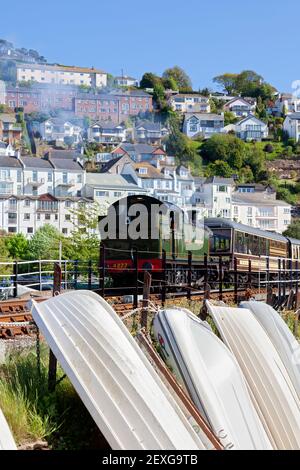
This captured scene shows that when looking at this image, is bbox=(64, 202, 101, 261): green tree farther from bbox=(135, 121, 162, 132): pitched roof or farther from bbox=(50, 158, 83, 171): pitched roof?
bbox=(135, 121, 162, 132): pitched roof

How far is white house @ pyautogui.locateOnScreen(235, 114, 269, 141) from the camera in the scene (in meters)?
165

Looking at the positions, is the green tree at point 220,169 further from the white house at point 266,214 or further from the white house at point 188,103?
the white house at point 188,103

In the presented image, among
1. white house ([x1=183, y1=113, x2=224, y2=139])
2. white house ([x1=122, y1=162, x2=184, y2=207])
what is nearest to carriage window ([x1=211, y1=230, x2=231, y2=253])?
white house ([x1=122, y1=162, x2=184, y2=207])

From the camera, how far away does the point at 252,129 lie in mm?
165750

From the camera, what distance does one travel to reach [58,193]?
93.6 meters

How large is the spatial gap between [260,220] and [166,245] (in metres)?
85.5

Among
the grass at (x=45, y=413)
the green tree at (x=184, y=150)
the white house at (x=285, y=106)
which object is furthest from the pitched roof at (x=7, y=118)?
the grass at (x=45, y=413)

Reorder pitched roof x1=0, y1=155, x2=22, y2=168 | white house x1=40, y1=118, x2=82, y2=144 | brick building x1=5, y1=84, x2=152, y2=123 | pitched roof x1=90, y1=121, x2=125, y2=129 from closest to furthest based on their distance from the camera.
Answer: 1. pitched roof x1=0, y1=155, x2=22, y2=168
2. white house x1=40, y1=118, x2=82, y2=144
3. pitched roof x1=90, y1=121, x2=125, y2=129
4. brick building x1=5, y1=84, x2=152, y2=123

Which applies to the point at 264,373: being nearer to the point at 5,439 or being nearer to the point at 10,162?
the point at 5,439

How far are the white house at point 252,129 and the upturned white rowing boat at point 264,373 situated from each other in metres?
156

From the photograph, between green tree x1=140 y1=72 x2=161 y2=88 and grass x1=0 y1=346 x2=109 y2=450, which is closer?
grass x1=0 y1=346 x2=109 y2=450

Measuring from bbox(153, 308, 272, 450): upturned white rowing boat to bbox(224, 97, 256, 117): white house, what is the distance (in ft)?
581

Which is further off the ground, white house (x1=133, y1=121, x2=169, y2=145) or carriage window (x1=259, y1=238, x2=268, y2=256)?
white house (x1=133, y1=121, x2=169, y2=145)

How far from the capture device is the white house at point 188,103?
180m
